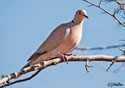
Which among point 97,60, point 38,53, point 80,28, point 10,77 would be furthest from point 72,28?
point 10,77

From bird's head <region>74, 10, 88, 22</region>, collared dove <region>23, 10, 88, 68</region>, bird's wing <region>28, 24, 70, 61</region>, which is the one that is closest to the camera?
collared dove <region>23, 10, 88, 68</region>

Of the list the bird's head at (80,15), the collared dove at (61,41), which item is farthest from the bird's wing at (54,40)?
the bird's head at (80,15)

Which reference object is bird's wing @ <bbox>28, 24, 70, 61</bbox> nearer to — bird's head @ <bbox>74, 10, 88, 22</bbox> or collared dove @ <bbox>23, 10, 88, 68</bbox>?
collared dove @ <bbox>23, 10, 88, 68</bbox>

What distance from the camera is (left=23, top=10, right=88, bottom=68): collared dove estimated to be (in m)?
4.39

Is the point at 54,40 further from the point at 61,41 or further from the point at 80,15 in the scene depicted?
the point at 80,15

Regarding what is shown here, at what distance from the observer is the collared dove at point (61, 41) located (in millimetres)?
4395

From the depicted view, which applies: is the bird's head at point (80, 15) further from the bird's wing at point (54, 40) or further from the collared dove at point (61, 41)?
the bird's wing at point (54, 40)

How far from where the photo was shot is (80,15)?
4.81 m

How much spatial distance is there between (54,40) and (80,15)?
0.60 metres

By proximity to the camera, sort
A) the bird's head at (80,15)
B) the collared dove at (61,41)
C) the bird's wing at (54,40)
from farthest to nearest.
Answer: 1. the bird's head at (80,15)
2. the bird's wing at (54,40)
3. the collared dove at (61,41)

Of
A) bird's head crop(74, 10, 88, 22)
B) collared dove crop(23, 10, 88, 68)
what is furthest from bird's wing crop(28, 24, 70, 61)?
bird's head crop(74, 10, 88, 22)

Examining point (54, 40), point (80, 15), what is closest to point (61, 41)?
point (54, 40)

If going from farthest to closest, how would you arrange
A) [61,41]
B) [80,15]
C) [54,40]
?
[80,15]
[54,40]
[61,41]

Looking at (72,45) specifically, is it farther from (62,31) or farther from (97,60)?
(97,60)
